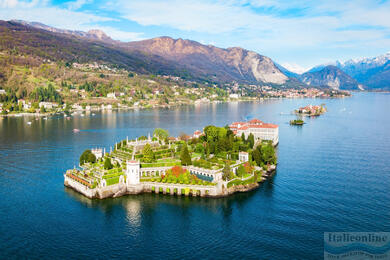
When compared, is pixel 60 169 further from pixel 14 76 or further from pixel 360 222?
pixel 14 76

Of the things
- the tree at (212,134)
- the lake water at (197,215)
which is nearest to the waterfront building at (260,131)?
the tree at (212,134)

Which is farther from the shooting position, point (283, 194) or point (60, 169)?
point (60, 169)

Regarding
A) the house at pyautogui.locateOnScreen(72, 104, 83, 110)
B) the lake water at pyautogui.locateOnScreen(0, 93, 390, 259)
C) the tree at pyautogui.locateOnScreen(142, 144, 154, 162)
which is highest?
the house at pyautogui.locateOnScreen(72, 104, 83, 110)

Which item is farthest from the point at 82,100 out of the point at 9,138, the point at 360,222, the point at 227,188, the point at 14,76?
the point at 360,222

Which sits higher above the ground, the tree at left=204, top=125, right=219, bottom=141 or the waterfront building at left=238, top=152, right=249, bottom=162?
the tree at left=204, top=125, right=219, bottom=141

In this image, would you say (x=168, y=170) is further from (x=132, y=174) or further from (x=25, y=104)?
(x=25, y=104)

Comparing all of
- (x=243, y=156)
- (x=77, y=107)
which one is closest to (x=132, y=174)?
(x=243, y=156)

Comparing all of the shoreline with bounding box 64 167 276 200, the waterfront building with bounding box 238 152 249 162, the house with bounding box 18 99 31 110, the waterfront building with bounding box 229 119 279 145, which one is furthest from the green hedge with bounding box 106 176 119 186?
the house with bounding box 18 99 31 110

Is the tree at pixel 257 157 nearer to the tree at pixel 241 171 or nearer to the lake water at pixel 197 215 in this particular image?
the lake water at pixel 197 215

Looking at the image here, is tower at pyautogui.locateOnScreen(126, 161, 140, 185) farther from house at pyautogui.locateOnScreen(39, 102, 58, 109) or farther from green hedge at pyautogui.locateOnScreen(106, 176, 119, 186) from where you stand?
house at pyautogui.locateOnScreen(39, 102, 58, 109)
